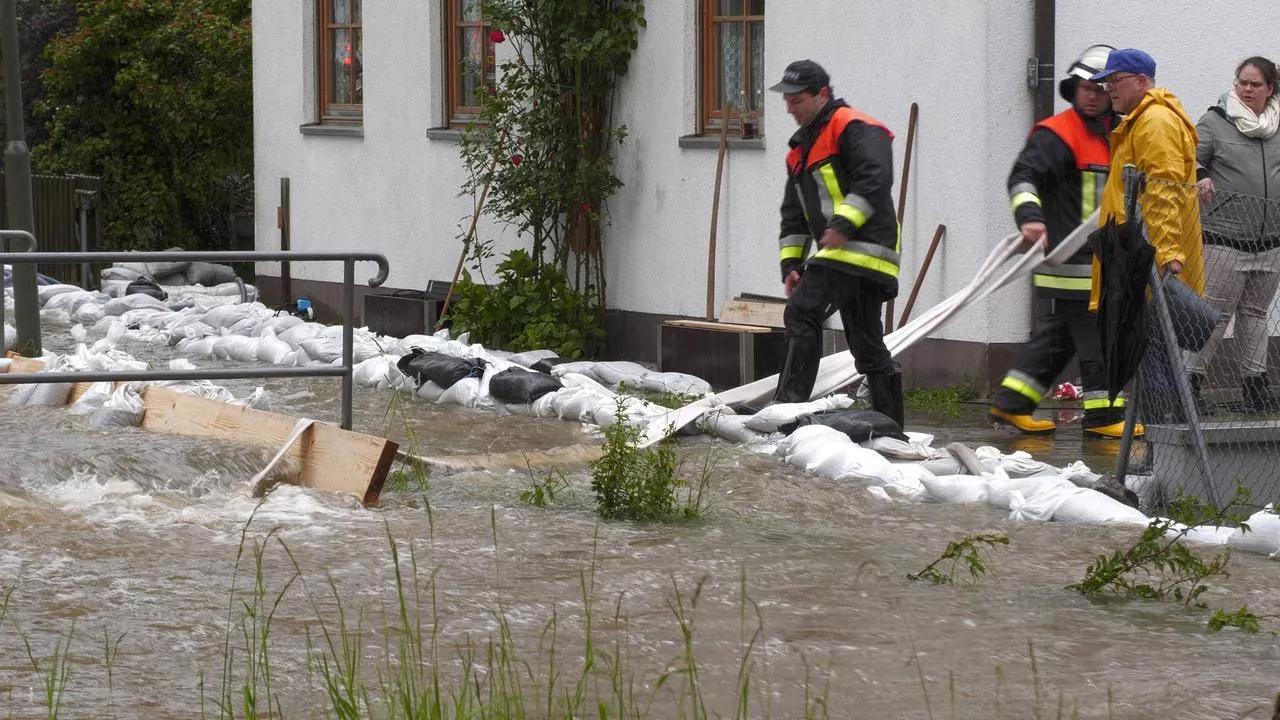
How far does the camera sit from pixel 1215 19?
916cm

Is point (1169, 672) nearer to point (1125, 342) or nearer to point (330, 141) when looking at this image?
point (1125, 342)

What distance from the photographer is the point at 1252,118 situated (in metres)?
8.46

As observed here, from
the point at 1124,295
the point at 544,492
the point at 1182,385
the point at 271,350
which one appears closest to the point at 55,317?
the point at 271,350

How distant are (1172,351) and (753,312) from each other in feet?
15.9

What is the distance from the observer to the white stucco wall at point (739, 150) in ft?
31.8

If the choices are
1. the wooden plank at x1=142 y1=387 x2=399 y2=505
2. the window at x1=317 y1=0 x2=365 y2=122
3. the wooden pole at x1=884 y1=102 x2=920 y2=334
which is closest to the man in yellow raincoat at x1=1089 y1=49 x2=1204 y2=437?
the wooden pole at x1=884 y1=102 x2=920 y2=334

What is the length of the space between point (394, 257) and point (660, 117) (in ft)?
12.7

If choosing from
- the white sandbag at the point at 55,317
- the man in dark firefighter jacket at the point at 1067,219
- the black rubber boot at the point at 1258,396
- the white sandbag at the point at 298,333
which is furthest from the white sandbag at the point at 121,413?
the white sandbag at the point at 55,317

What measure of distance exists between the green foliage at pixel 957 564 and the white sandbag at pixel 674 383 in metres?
4.71

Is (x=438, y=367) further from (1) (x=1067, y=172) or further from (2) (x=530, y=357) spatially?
(1) (x=1067, y=172)

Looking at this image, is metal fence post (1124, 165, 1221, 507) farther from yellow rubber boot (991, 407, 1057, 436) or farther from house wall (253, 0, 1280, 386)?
house wall (253, 0, 1280, 386)

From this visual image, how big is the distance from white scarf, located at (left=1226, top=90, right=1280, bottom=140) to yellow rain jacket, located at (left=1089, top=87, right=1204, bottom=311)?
1.03 metres

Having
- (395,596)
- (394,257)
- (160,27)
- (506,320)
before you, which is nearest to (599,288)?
(506,320)

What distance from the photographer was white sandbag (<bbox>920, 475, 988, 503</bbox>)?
6.86 m
